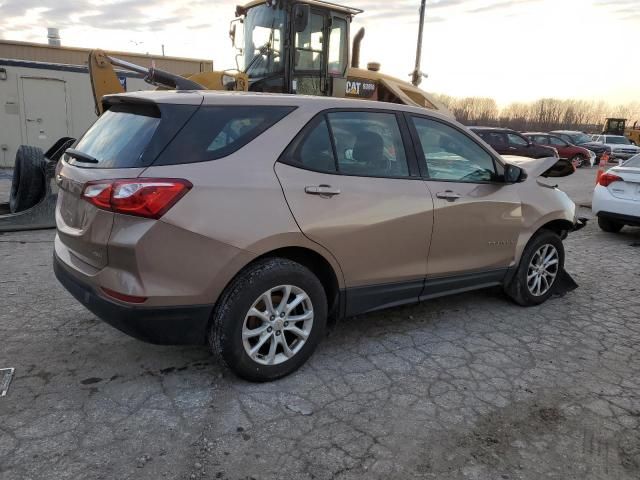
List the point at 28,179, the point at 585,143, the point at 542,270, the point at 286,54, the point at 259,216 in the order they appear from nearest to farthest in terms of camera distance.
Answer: the point at 259,216 < the point at 542,270 < the point at 28,179 < the point at 286,54 < the point at 585,143

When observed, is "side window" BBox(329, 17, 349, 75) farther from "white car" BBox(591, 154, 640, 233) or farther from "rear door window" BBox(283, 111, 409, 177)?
"rear door window" BBox(283, 111, 409, 177)

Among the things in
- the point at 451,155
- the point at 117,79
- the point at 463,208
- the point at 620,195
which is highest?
the point at 117,79

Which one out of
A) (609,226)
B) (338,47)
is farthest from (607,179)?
(338,47)

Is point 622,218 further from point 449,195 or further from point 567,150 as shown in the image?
point 567,150

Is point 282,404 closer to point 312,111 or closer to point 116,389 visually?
point 116,389

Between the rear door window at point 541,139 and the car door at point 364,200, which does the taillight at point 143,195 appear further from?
the rear door window at point 541,139

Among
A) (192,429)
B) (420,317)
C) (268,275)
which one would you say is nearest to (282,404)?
(192,429)

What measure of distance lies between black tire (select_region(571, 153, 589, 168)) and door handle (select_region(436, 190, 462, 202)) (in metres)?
22.3

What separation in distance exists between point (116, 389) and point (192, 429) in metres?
0.65

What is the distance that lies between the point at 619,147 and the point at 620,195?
2342 cm

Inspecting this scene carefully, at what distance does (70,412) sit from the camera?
9.34ft

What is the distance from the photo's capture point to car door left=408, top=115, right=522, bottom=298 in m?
3.86

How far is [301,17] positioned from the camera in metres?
8.23

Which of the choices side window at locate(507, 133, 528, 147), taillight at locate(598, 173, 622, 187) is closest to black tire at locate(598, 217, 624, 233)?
taillight at locate(598, 173, 622, 187)
